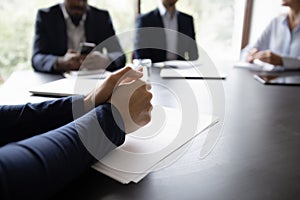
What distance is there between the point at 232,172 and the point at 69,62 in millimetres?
961

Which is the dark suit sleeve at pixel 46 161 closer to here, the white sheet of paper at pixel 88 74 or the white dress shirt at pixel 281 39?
the white sheet of paper at pixel 88 74

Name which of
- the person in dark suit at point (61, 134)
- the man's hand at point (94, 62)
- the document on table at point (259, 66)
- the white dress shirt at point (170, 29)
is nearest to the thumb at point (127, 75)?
the person in dark suit at point (61, 134)

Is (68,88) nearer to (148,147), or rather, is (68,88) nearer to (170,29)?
(148,147)

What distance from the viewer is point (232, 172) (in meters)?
0.46

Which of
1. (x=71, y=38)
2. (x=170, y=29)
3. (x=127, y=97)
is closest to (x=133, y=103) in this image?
(x=127, y=97)

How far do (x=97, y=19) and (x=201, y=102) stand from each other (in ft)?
3.56

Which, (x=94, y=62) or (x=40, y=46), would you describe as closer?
(x=94, y=62)

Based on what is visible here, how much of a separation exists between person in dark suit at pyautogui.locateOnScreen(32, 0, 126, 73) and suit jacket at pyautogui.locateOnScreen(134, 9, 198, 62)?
15 cm

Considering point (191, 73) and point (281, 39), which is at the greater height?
point (281, 39)

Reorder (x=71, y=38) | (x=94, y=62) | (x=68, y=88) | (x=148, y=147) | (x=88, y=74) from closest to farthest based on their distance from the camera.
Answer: (x=148, y=147), (x=68, y=88), (x=88, y=74), (x=94, y=62), (x=71, y=38)

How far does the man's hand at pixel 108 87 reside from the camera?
23.5 inches

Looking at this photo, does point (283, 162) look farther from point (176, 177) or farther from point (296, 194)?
point (176, 177)

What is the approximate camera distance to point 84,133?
458 mm

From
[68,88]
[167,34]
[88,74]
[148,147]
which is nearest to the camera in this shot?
[148,147]
